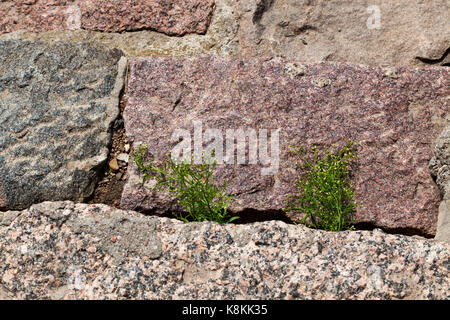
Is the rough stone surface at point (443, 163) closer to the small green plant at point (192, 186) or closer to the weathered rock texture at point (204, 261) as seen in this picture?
the weathered rock texture at point (204, 261)

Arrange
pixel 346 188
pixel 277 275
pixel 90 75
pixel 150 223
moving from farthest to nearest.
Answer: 1. pixel 90 75
2. pixel 346 188
3. pixel 150 223
4. pixel 277 275

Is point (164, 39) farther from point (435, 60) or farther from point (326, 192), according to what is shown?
point (435, 60)

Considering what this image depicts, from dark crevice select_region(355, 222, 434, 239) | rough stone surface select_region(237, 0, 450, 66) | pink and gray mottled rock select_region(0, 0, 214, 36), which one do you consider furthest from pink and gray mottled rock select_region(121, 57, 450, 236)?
pink and gray mottled rock select_region(0, 0, 214, 36)

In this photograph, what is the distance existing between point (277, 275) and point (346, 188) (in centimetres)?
52

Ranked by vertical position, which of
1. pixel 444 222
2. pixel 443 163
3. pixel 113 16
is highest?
pixel 113 16

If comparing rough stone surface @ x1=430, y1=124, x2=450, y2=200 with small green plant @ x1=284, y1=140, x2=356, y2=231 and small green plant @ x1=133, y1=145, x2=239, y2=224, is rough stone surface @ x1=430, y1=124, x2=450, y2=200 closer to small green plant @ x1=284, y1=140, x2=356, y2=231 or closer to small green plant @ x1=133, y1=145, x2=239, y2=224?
small green plant @ x1=284, y1=140, x2=356, y2=231

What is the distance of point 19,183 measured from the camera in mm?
2254

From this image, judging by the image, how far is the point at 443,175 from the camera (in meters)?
2.21

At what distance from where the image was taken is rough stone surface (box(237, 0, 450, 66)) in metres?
2.48

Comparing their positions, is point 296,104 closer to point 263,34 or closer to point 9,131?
point 263,34

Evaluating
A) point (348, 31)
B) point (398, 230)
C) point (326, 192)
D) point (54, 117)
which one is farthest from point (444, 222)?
point (54, 117)

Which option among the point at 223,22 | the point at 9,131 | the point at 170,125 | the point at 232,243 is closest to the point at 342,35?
the point at 223,22

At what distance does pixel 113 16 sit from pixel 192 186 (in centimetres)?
96

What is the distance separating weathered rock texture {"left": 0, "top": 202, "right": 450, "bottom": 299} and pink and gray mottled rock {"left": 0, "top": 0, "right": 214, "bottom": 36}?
3.12ft
